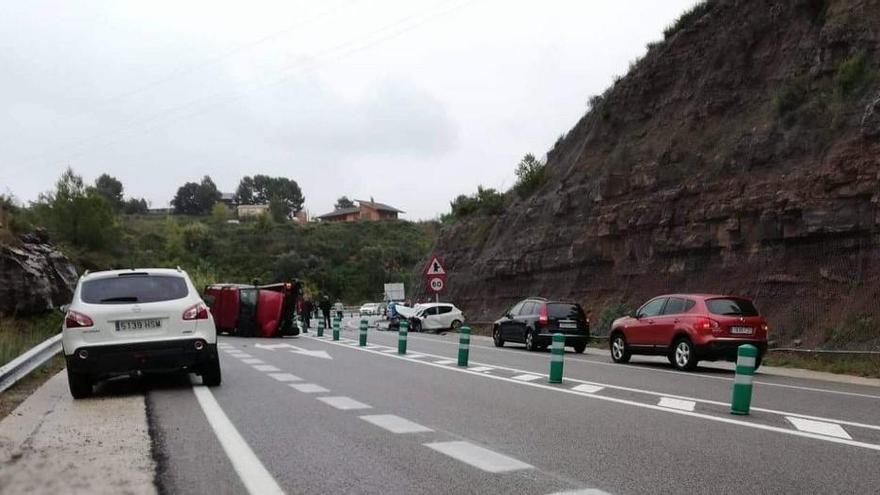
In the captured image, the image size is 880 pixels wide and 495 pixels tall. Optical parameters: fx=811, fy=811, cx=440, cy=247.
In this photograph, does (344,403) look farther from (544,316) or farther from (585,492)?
(544,316)

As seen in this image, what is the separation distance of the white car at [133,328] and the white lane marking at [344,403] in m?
2.03

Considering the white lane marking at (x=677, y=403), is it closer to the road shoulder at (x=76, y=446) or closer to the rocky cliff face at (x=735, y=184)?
the road shoulder at (x=76, y=446)

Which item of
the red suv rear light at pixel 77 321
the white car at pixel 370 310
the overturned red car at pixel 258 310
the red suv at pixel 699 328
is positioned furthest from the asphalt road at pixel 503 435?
the white car at pixel 370 310

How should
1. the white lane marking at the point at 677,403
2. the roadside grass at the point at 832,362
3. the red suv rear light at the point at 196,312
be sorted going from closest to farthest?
the white lane marking at the point at 677,403, the red suv rear light at the point at 196,312, the roadside grass at the point at 832,362

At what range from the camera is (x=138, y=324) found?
10852 millimetres

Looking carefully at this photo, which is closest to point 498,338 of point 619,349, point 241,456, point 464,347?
point 619,349

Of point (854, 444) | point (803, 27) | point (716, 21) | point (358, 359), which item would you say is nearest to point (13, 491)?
point (854, 444)

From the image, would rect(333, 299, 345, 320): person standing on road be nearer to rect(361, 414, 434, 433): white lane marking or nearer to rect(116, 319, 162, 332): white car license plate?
rect(116, 319, 162, 332): white car license plate

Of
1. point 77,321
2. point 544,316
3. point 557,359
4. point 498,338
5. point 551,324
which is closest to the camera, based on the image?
point 77,321

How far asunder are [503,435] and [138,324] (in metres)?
5.55

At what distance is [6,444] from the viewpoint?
716cm

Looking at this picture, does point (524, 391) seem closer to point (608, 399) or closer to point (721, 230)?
point (608, 399)

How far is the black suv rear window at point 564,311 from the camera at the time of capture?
23062mm

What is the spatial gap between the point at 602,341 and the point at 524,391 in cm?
1475
